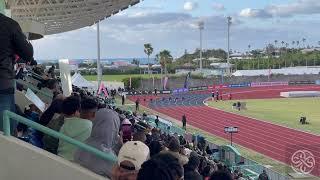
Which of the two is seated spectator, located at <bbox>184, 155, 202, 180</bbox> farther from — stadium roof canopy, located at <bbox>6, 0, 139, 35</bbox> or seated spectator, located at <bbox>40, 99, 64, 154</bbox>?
stadium roof canopy, located at <bbox>6, 0, 139, 35</bbox>

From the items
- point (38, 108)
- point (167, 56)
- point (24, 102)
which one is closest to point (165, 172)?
point (38, 108)

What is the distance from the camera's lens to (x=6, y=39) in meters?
4.02

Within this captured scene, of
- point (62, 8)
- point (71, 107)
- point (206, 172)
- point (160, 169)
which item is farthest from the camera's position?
point (62, 8)

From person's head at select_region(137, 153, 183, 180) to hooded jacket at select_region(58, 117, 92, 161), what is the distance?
1.38 meters

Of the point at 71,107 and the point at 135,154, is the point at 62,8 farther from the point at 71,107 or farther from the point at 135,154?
the point at 135,154

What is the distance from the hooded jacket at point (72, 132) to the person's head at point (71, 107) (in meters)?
0.09

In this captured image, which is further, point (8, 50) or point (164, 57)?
point (164, 57)

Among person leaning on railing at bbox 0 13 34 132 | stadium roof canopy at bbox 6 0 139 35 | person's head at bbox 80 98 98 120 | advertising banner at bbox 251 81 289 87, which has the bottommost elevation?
advertising banner at bbox 251 81 289 87

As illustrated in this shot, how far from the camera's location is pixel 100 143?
3930mm

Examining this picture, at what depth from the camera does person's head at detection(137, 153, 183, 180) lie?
2.72m

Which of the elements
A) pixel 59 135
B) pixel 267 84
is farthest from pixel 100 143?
pixel 267 84

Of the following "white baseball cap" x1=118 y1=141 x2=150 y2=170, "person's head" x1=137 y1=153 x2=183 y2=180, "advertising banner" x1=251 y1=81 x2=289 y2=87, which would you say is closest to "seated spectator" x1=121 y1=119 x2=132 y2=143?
"white baseball cap" x1=118 y1=141 x2=150 y2=170

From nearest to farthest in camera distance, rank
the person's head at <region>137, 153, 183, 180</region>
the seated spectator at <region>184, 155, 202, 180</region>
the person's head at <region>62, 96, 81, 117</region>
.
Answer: the person's head at <region>137, 153, 183, 180</region> → the person's head at <region>62, 96, 81, 117</region> → the seated spectator at <region>184, 155, 202, 180</region>

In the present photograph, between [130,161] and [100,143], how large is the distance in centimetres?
99
